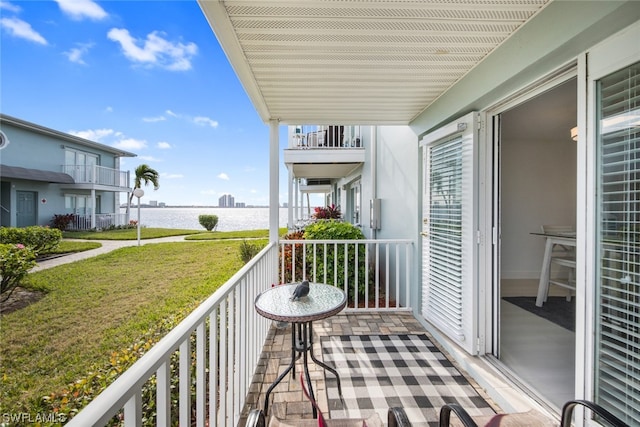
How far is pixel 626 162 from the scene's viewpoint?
1.32 m

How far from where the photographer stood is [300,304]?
2045 mm

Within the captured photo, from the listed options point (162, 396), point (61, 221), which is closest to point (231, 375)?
point (162, 396)

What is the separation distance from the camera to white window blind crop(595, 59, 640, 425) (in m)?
1.28

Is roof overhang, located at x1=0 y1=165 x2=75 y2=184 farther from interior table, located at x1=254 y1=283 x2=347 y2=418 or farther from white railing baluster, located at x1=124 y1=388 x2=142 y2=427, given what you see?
white railing baluster, located at x1=124 y1=388 x2=142 y2=427

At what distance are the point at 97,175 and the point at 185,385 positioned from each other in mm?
17010

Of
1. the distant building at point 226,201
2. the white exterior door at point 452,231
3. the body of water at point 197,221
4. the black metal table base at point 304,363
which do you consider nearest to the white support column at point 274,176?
the black metal table base at point 304,363

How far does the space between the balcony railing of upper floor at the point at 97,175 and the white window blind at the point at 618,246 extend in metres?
17.5

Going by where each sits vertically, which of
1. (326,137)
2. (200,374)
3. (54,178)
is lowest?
(200,374)

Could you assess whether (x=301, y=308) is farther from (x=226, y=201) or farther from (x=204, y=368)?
(x=226, y=201)

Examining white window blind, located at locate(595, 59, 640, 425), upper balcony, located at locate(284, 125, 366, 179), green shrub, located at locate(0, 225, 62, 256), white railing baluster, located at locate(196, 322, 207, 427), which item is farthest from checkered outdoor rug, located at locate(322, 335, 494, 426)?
green shrub, located at locate(0, 225, 62, 256)

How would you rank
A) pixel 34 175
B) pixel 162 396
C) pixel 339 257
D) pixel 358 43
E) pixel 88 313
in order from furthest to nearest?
pixel 34 175
pixel 88 313
pixel 339 257
pixel 358 43
pixel 162 396

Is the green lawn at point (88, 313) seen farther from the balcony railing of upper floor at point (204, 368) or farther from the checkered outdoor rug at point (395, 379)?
the checkered outdoor rug at point (395, 379)

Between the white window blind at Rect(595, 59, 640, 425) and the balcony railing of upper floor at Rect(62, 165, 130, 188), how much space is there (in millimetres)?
17451

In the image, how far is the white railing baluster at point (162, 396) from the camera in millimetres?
886
